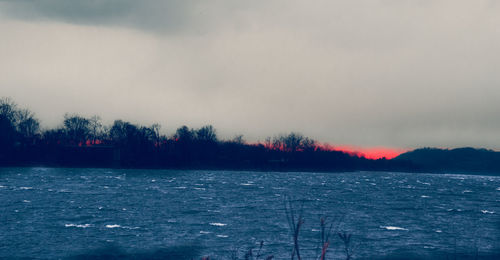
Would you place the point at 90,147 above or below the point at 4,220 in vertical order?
above

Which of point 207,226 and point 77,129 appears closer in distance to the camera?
point 207,226

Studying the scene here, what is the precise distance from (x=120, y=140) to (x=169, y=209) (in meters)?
113

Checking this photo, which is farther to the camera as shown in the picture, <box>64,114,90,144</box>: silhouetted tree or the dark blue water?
<box>64,114,90,144</box>: silhouetted tree

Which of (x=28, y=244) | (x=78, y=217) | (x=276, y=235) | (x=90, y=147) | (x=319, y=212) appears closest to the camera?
(x=28, y=244)

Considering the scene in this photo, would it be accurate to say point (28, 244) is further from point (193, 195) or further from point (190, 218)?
point (193, 195)

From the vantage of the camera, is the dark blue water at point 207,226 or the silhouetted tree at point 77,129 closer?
the dark blue water at point 207,226

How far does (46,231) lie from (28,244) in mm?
9431

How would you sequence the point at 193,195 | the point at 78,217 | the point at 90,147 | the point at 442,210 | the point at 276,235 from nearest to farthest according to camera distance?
the point at 276,235
the point at 78,217
the point at 442,210
the point at 193,195
the point at 90,147

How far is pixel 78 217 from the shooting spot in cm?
6812

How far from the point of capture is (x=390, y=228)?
62.4 meters

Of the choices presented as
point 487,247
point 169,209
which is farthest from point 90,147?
point 487,247

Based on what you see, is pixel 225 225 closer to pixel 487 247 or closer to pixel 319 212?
pixel 319 212

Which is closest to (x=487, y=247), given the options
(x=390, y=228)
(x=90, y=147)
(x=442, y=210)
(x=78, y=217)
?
(x=390, y=228)

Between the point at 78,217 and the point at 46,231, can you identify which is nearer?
the point at 46,231
